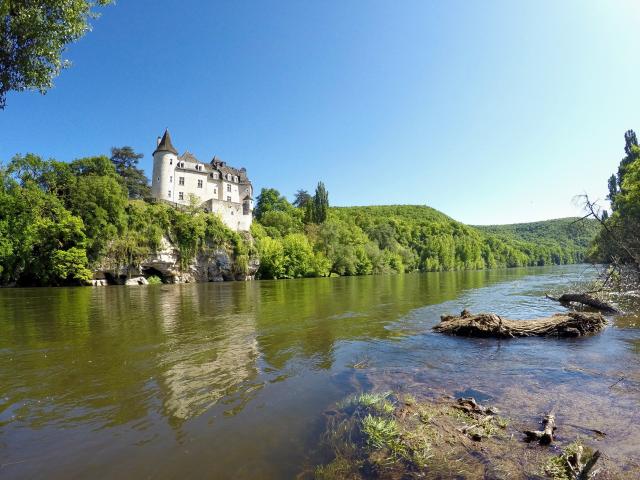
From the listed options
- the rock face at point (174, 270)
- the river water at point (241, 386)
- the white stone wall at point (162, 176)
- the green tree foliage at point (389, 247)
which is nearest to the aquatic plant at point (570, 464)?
the river water at point (241, 386)

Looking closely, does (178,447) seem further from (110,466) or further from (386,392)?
(386,392)

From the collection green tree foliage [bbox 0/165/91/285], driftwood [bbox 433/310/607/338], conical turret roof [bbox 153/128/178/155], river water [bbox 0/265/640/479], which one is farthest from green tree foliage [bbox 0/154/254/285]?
driftwood [bbox 433/310/607/338]

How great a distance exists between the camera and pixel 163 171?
70875 mm

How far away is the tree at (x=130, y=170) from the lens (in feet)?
285

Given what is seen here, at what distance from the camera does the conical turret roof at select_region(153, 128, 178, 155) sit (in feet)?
233

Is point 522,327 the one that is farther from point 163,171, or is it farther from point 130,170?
point 130,170

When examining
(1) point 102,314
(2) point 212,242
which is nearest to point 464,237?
(2) point 212,242

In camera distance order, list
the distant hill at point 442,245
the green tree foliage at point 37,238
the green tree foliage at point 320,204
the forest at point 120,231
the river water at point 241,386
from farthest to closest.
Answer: the distant hill at point 442,245 → the green tree foliage at point 320,204 → the forest at point 120,231 → the green tree foliage at point 37,238 → the river water at point 241,386

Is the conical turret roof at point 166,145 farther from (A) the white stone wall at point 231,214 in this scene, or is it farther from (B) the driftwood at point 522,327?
(B) the driftwood at point 522,327

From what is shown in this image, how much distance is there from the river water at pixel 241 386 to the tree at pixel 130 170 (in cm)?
8103

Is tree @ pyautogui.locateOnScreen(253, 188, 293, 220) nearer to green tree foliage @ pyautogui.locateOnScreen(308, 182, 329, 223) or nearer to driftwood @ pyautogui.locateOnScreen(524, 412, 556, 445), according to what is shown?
green tree foliage @ pyautogui.locateOnScreen(308, 182, 329, 223)

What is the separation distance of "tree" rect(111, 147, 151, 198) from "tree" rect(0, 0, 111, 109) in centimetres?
8185

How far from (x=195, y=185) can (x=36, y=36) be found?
66222 mm

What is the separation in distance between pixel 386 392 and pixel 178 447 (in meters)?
4.26
